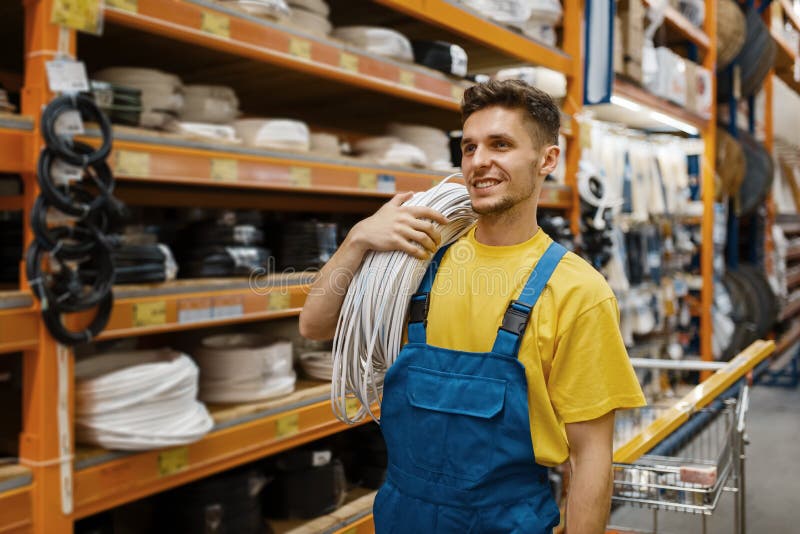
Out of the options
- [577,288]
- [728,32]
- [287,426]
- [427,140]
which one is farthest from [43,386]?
[728,32]

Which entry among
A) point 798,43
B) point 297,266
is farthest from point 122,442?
point 798,43

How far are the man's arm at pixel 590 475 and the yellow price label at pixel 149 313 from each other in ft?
4.32

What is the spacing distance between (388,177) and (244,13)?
922mm

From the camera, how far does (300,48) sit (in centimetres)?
250

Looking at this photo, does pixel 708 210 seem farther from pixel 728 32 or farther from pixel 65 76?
pixel 65 76

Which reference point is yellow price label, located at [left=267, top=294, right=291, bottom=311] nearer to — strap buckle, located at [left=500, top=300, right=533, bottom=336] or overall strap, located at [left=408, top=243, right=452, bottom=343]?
overall strap, located at [left=408, top=243, right=452, bottom=343]

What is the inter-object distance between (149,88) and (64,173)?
0.58m

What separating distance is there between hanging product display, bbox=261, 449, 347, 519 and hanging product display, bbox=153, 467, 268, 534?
142 millimetres

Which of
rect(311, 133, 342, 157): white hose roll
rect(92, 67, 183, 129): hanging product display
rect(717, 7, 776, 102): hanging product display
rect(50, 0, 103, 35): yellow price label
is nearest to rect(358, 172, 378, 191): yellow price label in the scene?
rect(311, 133, 342, 157): white hose roll

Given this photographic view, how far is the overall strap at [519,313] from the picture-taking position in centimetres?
137

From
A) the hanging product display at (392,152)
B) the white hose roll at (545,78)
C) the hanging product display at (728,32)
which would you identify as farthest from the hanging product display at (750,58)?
the hanging product display at (392,152)

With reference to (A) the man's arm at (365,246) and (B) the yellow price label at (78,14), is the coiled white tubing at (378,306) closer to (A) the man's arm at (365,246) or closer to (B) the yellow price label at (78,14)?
→ (A) the man's arm at (365,246)

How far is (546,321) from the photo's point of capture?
138cm

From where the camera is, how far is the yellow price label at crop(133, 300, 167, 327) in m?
2.07
